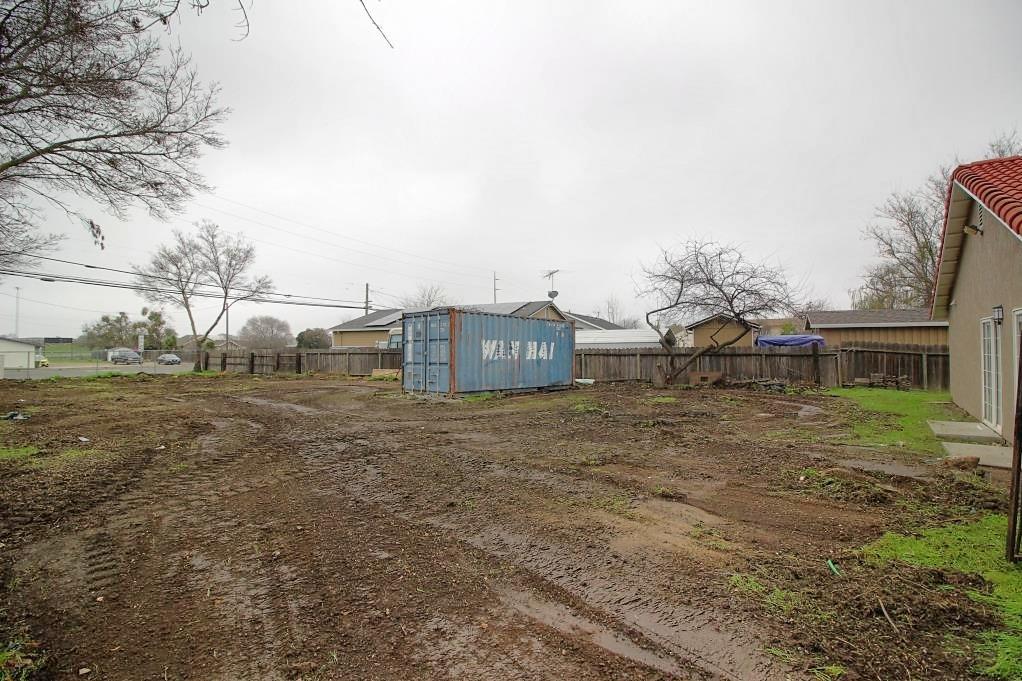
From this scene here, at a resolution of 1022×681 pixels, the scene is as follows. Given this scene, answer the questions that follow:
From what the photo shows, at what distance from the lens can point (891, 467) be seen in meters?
5.59

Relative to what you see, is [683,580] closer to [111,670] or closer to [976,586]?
[976,586]

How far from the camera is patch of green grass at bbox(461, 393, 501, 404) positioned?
13.8 m

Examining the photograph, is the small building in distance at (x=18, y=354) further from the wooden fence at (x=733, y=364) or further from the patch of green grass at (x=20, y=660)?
the patch of green grass at (x=20, y=660)

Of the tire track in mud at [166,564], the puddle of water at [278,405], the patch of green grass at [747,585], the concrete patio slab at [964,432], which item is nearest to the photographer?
the tire track in mud at [166,564]

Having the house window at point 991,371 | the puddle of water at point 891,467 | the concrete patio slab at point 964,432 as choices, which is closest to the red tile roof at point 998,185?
the house window at point 991,371

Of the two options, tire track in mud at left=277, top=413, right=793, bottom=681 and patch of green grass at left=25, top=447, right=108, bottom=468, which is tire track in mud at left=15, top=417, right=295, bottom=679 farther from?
patch of green grass at left=25, top=447, right=108, bottom=468

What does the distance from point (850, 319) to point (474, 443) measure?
23926 mm

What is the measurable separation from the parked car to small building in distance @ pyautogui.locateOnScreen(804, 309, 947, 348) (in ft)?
169

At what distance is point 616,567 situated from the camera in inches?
126

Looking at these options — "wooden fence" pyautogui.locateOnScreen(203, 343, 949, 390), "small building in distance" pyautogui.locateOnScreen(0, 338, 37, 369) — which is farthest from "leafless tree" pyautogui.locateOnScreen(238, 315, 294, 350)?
"wooden fence" pyautogui.locateOnScreen(203, 343, 949, 390)

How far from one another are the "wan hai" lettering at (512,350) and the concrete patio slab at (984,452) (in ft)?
34.3

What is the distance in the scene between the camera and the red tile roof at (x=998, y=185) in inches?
187

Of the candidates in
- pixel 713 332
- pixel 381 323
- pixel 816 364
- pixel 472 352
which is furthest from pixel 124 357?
pixel 816 364

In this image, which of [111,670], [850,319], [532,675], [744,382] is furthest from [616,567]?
[850,319]
